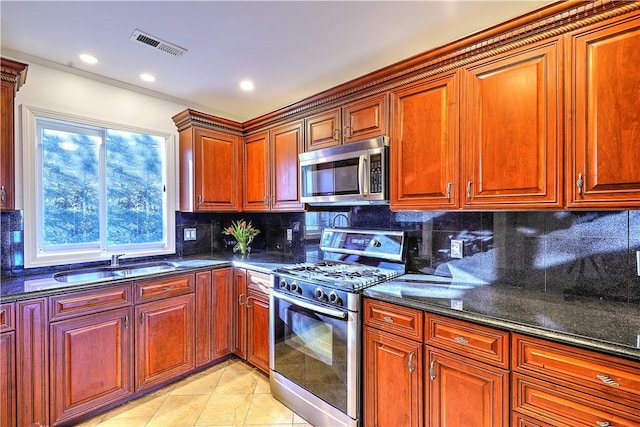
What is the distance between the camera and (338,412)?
5.86 ft

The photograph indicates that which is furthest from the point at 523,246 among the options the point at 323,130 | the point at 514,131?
the point at 323,130

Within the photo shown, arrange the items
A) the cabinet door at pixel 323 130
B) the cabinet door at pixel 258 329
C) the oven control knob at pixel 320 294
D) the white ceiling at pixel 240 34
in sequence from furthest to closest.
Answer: the cabinet door at pixel 258 329 < the cabinet door at pixel 323 130 < the oven control knob at pixel 320 294 < the white ceiling at pixel 240 34

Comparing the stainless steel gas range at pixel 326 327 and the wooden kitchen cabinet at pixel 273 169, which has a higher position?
the wooden kitchen cabinet at pixel 273 169

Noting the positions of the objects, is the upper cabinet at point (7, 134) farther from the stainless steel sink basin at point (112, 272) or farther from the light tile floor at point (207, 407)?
the light tile floor at point (207, 407)

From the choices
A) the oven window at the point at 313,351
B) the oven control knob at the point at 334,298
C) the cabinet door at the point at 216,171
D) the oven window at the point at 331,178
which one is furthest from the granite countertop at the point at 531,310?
the cabinet door at the point at 216,171

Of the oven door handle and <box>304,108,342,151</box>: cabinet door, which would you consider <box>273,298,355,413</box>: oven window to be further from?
<box>304,108,342,151</box>: cabinet door

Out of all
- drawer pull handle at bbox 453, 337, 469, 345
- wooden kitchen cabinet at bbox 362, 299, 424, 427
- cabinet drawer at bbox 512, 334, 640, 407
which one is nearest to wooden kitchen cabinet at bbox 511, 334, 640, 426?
cabinet drawer at bbox 512, 334, 640, 407

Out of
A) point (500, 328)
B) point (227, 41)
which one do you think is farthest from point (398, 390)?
point (227, 41)

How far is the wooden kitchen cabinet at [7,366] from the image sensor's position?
1628 mm

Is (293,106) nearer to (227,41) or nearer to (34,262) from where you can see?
(227,41)

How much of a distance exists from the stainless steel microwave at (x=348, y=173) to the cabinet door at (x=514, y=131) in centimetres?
51

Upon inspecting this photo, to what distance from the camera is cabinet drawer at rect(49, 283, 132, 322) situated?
180 cm

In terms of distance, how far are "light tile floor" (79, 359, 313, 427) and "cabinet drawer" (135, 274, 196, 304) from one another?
75cm

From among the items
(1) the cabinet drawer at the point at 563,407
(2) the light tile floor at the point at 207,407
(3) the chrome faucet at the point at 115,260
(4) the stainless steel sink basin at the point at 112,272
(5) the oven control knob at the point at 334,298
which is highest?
(3) the chrome faucet at the point at 115,260
